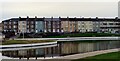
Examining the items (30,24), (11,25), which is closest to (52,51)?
(30,24)

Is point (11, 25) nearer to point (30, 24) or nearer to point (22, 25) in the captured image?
point (22, 25)

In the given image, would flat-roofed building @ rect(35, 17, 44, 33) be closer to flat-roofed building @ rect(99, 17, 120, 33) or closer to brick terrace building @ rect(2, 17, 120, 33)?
brick terrace building @ rect(2, 17, 120, 33)

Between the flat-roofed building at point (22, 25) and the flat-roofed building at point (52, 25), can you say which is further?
the flat-roofed building at point (52, 25)

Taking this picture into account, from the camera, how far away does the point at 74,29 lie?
99625mm

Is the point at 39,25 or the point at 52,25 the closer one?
the point at 52,25

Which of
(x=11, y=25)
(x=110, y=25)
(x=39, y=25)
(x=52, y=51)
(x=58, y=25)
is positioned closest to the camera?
(x=52, y=51)

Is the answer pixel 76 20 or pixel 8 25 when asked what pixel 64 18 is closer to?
pixel 76 20

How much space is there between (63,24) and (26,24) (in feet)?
42.6

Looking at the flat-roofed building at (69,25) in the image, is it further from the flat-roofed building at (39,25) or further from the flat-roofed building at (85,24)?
the flat-roofed building at (39,25)

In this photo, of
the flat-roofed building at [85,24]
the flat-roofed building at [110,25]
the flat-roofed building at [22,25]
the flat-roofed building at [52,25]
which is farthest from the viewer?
the flat-roofed building at [110,25]

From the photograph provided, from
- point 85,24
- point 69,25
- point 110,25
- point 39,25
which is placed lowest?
point 110,25

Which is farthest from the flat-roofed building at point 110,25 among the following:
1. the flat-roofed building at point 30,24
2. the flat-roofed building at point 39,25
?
the flat-roofed building at point 30,24

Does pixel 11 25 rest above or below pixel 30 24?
below

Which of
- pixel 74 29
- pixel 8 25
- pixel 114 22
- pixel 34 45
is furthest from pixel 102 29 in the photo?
pixel 34 45
